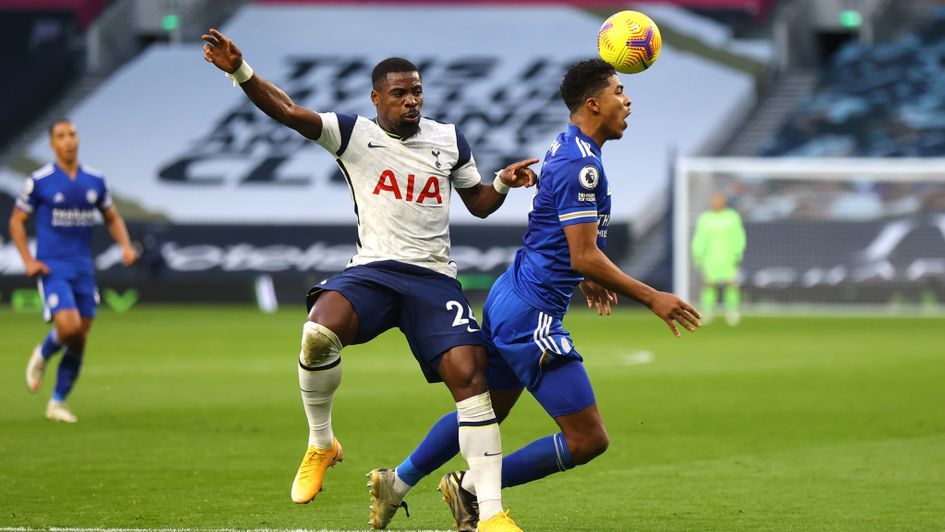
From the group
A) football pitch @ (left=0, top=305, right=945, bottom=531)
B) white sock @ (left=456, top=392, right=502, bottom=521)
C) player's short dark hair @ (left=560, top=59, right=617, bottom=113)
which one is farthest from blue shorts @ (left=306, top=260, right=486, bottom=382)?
player's short dark hair @ (left=560, top=59, right=617, bottom=113)

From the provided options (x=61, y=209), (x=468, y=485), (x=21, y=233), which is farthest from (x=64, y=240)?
(x=468, y=485)

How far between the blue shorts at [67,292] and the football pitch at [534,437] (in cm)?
91

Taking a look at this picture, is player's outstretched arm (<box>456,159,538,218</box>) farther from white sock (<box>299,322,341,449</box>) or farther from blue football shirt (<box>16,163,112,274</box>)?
blue football shirt (<box>16,163,112,274</box>)

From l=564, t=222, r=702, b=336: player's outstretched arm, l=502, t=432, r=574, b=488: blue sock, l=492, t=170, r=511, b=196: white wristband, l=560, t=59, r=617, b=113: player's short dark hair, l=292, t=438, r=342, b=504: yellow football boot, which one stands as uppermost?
l=560, t=59, r=617, b=113: player's short dark hair

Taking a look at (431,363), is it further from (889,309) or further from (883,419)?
(889,309)

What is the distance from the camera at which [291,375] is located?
15898mm

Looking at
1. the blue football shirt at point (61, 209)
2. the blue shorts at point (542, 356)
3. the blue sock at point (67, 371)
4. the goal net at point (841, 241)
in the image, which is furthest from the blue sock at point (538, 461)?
the goal net at point (841, 241)

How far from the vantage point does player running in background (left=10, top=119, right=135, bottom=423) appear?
Result: 1199 cm

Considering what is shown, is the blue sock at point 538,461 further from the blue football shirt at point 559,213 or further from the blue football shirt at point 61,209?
the blue football shirt at point 61,209

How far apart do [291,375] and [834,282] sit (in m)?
16.2

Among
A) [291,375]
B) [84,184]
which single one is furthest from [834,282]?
[84,184]

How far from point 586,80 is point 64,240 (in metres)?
6.73

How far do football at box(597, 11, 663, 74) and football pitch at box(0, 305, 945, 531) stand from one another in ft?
7.60

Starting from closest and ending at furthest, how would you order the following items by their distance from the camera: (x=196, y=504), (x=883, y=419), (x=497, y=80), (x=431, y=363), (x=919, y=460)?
(x=431, y=363), (x=196, y=504), (x=919, y=460), (x=883, y=419), (x=497, y=80)
